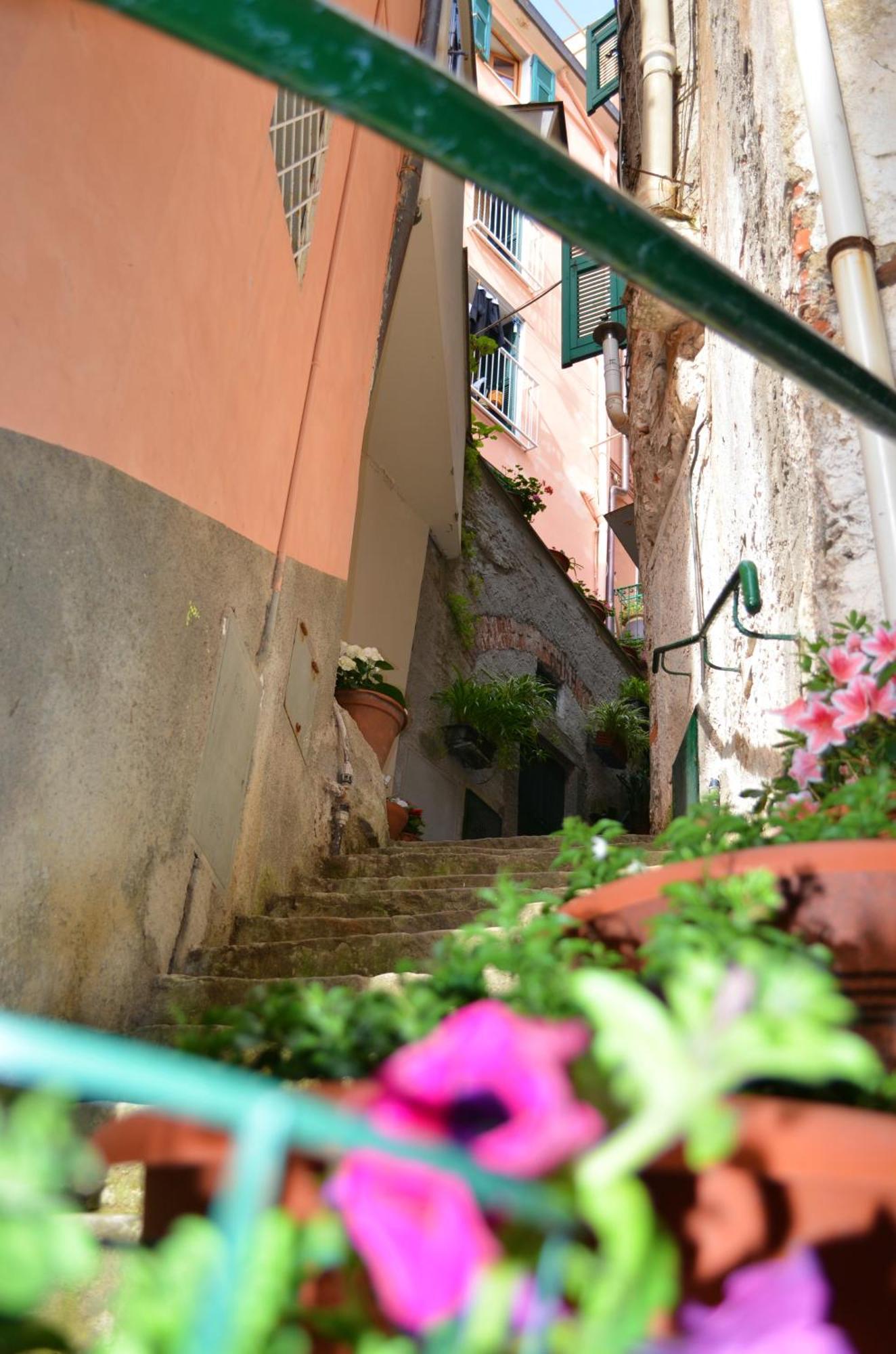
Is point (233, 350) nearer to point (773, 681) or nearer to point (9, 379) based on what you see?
point (9, 379)

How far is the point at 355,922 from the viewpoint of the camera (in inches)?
135

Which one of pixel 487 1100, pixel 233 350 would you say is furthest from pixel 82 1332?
pixel 233 350

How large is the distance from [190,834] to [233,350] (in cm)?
152

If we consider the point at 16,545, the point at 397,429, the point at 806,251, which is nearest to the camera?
the point at 16,545

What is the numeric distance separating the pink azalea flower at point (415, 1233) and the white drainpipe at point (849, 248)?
2.14 meters

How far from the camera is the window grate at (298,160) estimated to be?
14.2ft

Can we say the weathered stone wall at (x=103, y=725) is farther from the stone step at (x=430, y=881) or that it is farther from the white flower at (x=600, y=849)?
the white flower at (x=600, y=849)

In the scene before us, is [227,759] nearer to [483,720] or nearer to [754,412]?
[754,412]

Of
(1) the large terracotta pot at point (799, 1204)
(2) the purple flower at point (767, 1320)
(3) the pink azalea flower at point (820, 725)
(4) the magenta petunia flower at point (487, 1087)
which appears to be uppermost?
(3) the pink azalea flower at point (820, 725)

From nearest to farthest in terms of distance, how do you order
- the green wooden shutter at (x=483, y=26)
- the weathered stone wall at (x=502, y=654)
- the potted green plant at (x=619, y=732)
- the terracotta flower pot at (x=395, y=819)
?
the terracotta flower pot at (x=395, y=819), the weathered stone wall at (x=502, y=654), the potted green plant at (x=619, y=732), the green wooden shutter at (x=483, y=26)

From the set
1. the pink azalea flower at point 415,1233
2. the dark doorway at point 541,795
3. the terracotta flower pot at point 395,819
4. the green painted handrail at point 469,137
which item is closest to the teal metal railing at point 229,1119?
the pink azalea flower at point 415,1233

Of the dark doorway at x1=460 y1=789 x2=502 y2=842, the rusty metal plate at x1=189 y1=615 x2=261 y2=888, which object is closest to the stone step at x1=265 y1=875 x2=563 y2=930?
the rusty metal plate at x1=189 y1=615 x2=261 y2=888

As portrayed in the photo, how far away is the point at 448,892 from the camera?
3729 mm

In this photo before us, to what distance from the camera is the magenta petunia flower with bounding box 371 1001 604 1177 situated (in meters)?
0.45
